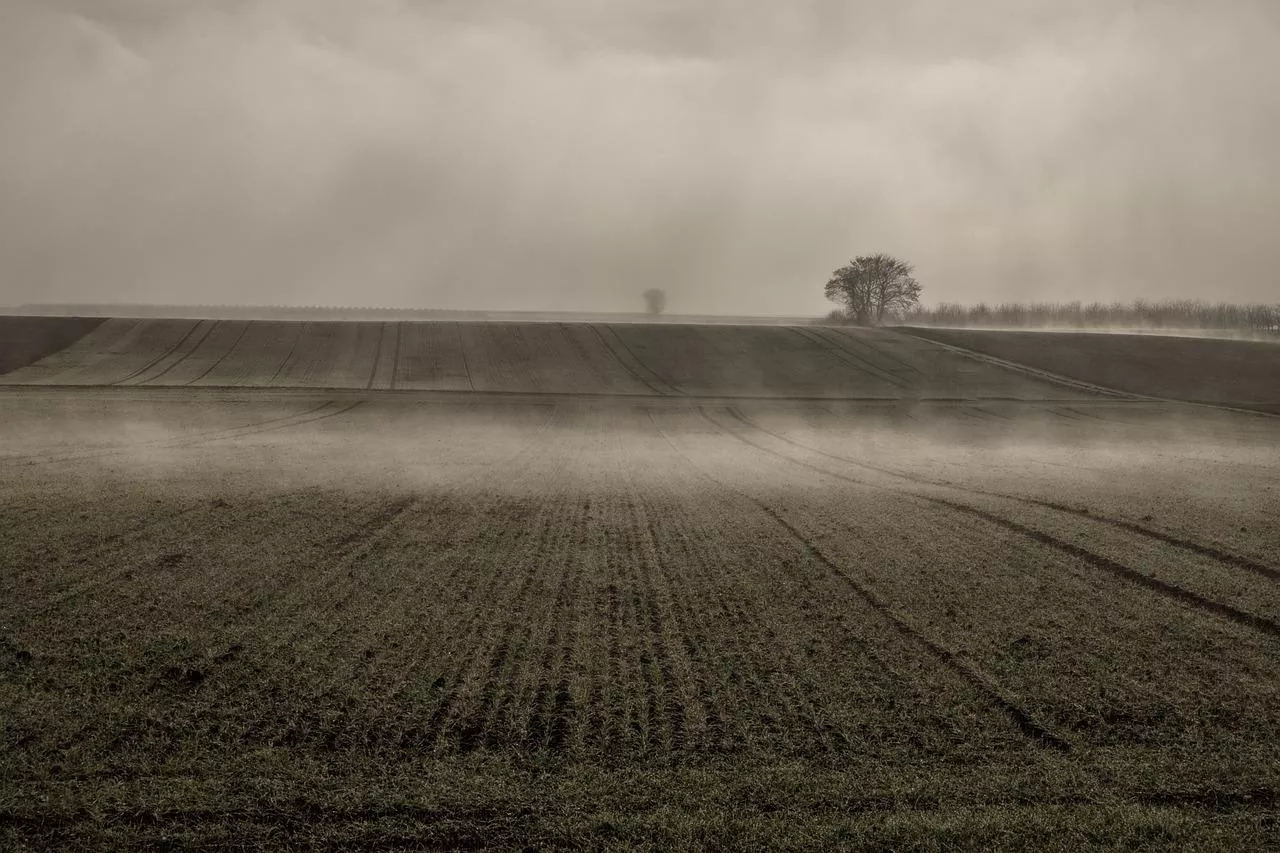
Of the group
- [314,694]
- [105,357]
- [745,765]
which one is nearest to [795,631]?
[745,765]

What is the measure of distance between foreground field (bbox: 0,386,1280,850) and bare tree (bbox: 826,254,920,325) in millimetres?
71019

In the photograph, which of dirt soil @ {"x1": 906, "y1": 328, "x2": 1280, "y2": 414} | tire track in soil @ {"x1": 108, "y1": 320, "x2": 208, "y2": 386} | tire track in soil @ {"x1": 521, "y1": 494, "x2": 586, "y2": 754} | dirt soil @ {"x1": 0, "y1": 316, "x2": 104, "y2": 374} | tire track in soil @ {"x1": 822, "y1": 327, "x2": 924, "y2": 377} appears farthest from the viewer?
tire track in soil @ {"x1": 822, "y1": 327, "x2": 924, "y2": 377}

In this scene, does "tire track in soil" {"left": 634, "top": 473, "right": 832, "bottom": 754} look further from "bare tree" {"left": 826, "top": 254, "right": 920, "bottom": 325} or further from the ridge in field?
"bare tree" {"left": 826, "top": 254, "right": 920, "bottom": 325}

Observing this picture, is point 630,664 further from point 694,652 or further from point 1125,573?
point 1125,573

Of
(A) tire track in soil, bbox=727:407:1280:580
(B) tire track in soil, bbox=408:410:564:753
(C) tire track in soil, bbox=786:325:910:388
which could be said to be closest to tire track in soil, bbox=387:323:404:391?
(A) tire track in soil, bbox=727:407:1280:580

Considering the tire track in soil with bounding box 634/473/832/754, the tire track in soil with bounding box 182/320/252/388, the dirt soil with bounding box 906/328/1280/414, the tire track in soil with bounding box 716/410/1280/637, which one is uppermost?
the tire track in soil with bounding box 182/320/252/388

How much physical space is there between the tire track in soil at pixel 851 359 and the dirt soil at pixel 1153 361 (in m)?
10.3

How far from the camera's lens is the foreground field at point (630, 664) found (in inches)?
184

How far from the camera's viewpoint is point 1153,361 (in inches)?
2002

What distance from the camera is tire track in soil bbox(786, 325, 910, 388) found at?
4456cm

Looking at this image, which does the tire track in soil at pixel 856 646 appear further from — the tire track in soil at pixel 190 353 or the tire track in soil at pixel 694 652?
the tire track in soil at pixel 190 353

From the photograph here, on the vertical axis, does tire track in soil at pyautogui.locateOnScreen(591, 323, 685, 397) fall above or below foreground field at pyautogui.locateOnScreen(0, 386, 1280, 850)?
above

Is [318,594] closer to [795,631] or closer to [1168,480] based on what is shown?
[795,631]

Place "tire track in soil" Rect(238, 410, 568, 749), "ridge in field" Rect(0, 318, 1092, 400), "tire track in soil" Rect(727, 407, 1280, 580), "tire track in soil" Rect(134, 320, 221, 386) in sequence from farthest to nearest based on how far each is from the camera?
1. "ridge in field" Rect(0, 318, 1092, 400)
2. "tire track in soil" Rect(134, 320, 221, 386)
3. "tire track in soil" Rect(727, 407, 1280, 580)
4. "tire track in soil" Rect(238, 410, 568, 749)
